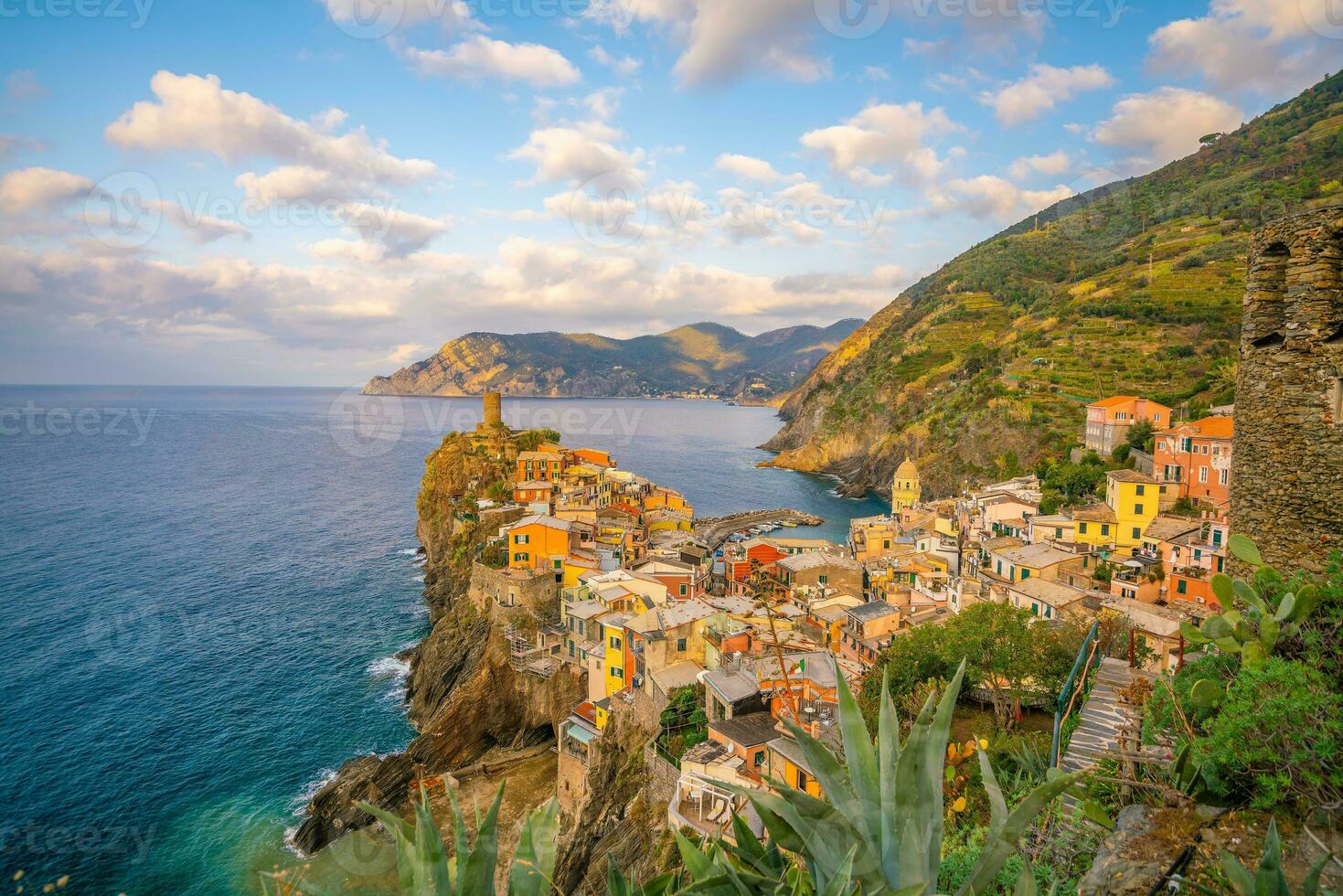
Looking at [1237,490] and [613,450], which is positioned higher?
[1237,490]

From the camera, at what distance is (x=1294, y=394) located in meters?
5.96

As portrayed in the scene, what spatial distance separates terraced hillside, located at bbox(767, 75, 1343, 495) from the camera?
175ft

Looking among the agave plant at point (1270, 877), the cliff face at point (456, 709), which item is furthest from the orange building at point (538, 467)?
the agave plant at point (1270, 877)

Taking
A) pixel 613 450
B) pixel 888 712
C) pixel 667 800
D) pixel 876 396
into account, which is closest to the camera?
pixel 888 712

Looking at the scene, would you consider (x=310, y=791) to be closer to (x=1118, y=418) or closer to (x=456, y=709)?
(x=456, y=709)

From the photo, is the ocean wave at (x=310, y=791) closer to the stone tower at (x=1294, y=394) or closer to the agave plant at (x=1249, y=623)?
the agave plant at (x=1249, y=623)

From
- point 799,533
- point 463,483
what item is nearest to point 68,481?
point 463,483

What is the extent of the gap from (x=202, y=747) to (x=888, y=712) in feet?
102

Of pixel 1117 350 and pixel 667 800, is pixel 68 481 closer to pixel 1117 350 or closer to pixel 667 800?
pixel 667 800

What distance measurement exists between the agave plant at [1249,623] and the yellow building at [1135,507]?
25.8 metres

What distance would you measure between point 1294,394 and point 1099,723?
425 cm

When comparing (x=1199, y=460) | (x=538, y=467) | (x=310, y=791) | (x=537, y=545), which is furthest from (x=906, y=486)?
(x=310, y=791)

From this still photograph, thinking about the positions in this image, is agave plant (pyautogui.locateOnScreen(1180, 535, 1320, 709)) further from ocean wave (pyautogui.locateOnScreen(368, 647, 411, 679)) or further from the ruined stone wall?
ocean wave (pyautogui.locateOnScreen(368, 647, 411, 679))

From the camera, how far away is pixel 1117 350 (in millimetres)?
55625
